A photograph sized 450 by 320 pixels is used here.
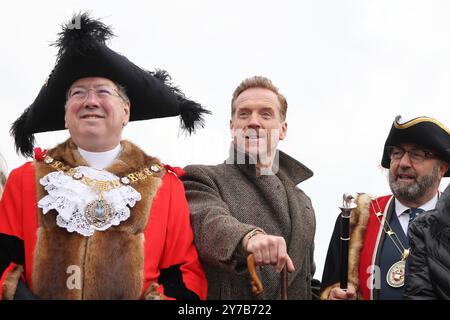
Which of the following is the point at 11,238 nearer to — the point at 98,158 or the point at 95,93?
the point at 98,158

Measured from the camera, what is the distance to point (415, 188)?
5422mm

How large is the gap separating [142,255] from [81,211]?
17.7 inches

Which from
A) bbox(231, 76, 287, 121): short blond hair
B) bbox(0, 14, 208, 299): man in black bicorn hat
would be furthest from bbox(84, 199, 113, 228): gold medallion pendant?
bbox(231, 76, 287, 121): short blond hair

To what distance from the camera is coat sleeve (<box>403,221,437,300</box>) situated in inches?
169

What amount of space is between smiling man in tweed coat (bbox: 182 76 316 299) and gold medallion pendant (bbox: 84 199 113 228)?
0.56 metres

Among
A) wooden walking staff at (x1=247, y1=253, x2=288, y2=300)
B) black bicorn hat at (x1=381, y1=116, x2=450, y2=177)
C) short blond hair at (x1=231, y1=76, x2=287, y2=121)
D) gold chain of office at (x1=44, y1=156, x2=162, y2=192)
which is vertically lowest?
wooden walking staff at (x1=247, y1=253, x2=288, y2=300)

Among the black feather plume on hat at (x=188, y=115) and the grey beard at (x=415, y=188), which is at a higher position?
the black feather plume on hat at (x=188, y=115)

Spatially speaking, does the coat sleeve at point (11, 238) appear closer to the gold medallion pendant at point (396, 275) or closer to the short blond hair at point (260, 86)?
the short blond hair at point (260, 86)

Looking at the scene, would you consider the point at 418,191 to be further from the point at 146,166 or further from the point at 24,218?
the point at 24,218

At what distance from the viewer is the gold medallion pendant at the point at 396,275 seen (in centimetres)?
503

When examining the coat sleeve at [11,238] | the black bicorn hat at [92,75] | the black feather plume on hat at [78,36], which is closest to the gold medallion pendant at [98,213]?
the coat sleeve at [11,238]

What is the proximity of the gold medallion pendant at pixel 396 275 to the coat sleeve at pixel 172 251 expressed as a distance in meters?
1.39

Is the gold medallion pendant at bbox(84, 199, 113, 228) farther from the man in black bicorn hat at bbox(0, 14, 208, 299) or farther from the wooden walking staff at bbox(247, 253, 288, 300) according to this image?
the wooden walking staff at bbox(247, 253, 288, 300)

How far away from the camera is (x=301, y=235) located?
15.7 feet
